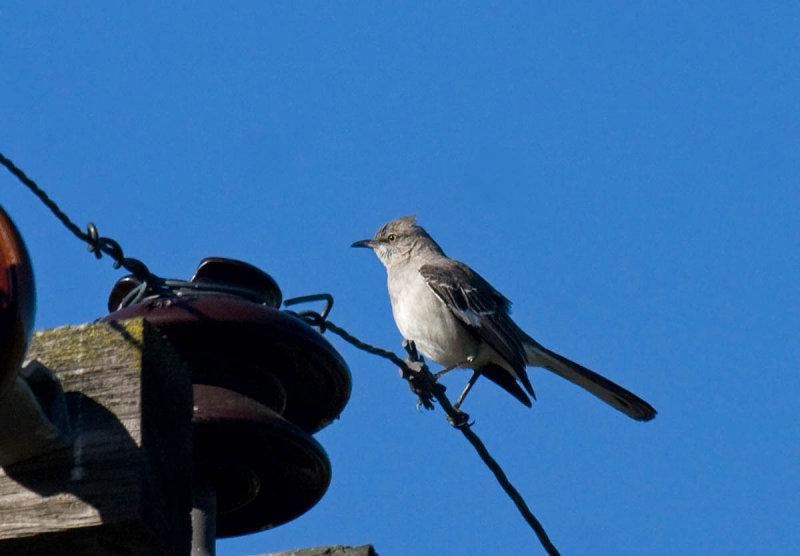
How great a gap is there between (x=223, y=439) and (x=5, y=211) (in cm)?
75

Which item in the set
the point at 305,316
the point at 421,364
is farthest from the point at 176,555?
the point at 421,364

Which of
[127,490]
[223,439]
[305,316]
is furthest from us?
[305,316]

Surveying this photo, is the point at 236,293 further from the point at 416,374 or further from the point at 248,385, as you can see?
the point at 416,374

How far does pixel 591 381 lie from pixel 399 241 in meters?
2.27

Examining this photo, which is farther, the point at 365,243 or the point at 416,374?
the point at 365,243

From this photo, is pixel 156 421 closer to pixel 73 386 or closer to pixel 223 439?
pixel 73 386

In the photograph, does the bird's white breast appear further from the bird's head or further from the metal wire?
the metal wire

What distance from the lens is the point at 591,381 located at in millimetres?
8891

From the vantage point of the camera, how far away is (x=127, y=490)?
1730 millimetres

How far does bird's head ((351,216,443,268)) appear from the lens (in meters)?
10.2

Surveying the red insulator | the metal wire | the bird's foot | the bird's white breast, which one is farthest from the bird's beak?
the red insulator

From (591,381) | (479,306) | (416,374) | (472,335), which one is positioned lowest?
(416,374)

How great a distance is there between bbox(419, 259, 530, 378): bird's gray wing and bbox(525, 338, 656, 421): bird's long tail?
0.60ft

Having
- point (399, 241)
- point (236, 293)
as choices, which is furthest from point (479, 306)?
point (236, 293)
